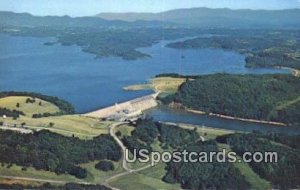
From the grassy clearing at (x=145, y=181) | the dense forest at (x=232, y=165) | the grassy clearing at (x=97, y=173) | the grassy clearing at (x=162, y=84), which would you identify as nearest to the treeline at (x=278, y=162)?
the dense forest at (x=232, y=165)

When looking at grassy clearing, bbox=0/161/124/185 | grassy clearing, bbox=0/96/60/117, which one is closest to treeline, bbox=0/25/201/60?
grassy clearing, bbox=0/96/60/117

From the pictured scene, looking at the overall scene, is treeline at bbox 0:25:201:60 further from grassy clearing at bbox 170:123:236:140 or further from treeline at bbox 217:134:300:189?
treeline at bbox 217:134:300:189

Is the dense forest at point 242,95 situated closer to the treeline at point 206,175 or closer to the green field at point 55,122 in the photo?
the treeline at point 206,175

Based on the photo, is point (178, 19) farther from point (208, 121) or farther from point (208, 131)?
point (208, 131)

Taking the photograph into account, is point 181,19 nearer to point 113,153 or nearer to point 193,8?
point 193,8

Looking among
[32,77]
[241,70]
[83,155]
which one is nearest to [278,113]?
[241,70]

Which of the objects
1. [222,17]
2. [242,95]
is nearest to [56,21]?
[222,17]


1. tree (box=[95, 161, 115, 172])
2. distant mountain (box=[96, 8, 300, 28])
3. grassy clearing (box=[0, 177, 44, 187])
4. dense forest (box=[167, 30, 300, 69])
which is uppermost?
distant mountain (box=[96, 8, 300, 28])
